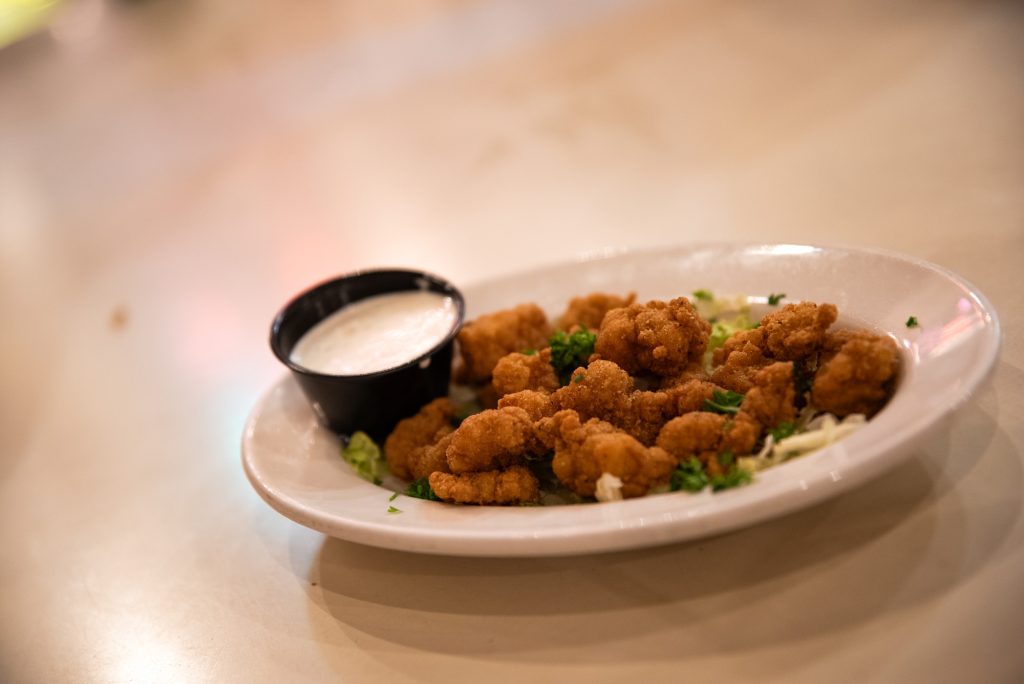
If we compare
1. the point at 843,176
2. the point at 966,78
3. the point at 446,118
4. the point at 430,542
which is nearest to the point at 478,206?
the point at 446,118

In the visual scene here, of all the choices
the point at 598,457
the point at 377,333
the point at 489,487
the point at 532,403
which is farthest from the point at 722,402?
the point at 377,333

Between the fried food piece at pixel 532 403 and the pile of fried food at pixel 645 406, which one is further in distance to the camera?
the fried food piece at pixel 532 403

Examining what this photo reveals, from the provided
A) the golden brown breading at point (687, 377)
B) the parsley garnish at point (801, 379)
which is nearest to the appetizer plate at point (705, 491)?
the parsley garnish at point (801, 379)

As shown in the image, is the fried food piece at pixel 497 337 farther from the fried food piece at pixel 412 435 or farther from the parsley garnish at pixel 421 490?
the parsley garnish at pixel 421 490

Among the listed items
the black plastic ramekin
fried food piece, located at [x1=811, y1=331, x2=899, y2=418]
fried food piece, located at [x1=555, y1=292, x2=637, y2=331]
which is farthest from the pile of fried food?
fried food piece, located at [x1=555, y1=292, x2=637, y2=331]

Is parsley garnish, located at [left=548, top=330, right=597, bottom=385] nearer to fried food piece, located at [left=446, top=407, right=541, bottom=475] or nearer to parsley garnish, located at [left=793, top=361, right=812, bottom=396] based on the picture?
fried food piece, located at [left=446, top=407, right=541, bottom=475]

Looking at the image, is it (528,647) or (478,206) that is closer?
(528,647)

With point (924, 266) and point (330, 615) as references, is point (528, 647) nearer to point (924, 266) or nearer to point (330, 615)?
point (330, 615)
